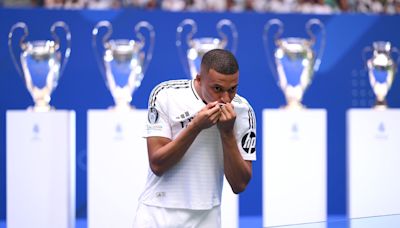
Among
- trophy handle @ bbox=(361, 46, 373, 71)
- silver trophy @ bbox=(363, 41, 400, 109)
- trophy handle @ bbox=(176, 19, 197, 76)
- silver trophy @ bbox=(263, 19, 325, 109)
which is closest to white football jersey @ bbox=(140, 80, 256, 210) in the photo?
silver trophy @ bbox=(263, 19, 325, 109)

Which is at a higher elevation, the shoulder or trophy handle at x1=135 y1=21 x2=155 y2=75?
trophy handle at x1=135 y1=21 x2=155 y2=75

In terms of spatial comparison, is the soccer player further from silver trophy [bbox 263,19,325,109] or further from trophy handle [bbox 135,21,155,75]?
trophy handle [bbox 135,21,155,75]

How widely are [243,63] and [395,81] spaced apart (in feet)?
4.07

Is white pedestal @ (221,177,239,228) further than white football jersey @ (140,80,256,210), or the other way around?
white pedestal @ (221,177,239,228)

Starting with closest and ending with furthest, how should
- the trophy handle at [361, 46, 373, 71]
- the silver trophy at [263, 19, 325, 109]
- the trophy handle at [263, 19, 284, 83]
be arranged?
the silver trophy at [263, 19, 325, 109] < the trophy handle at [263, 19, 284, 83] < the trophy handle at [361, 46, 373, 71]

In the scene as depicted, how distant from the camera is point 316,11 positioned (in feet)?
25.7

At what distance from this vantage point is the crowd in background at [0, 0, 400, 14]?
750 cm

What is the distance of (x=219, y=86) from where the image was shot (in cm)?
277

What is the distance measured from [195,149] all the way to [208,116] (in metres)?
0.20

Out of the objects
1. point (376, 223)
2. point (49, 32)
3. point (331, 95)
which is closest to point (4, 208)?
point (49, 32)

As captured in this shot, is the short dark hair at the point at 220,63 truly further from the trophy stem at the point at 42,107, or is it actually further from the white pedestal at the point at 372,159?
the white pedestal at the point at 372,159

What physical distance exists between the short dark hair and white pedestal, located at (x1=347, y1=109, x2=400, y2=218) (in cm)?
322

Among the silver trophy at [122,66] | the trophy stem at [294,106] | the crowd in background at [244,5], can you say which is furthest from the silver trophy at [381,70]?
the silver trophy at [122,66]

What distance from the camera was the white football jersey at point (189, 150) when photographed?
9.43 feet
